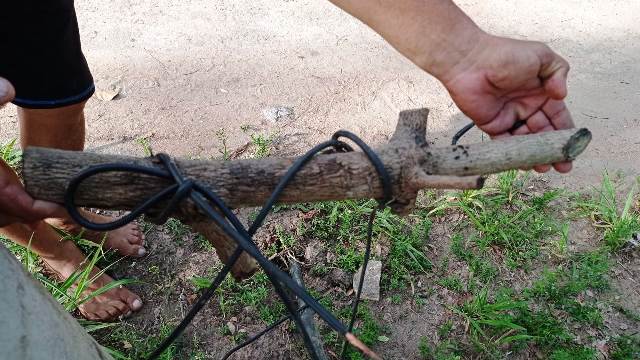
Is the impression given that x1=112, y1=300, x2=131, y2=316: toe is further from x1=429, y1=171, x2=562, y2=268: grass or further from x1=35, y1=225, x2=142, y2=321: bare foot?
x1=429, y1=171, x2=562, y2=268: grass

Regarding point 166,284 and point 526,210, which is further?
point 526,210

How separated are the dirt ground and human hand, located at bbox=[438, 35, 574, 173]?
1.14m

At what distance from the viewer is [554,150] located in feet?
4.57

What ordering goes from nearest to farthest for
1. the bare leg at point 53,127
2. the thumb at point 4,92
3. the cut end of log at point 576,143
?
the thumb at point 4,92, the cut end of log at point 576,143, the bare leg at point 53,127

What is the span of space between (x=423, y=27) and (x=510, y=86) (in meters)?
0.43

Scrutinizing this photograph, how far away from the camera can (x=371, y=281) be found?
94.9 inches

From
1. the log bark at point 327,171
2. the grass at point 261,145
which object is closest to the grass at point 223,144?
the grass at point 261,145

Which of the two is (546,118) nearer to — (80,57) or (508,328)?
(508,328)

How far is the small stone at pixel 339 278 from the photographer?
243cm

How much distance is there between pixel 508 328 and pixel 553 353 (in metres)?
0.19

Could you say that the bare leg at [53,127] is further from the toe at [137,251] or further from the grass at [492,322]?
the grass at [492,322]

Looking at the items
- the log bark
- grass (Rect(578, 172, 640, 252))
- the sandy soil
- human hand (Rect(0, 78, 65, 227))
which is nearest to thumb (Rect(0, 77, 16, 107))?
human hand (Rect(0, 78, 65, 227))

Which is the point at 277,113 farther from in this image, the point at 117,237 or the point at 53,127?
the point at 53,127

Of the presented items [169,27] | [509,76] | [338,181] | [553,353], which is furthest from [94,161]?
[169,27]
